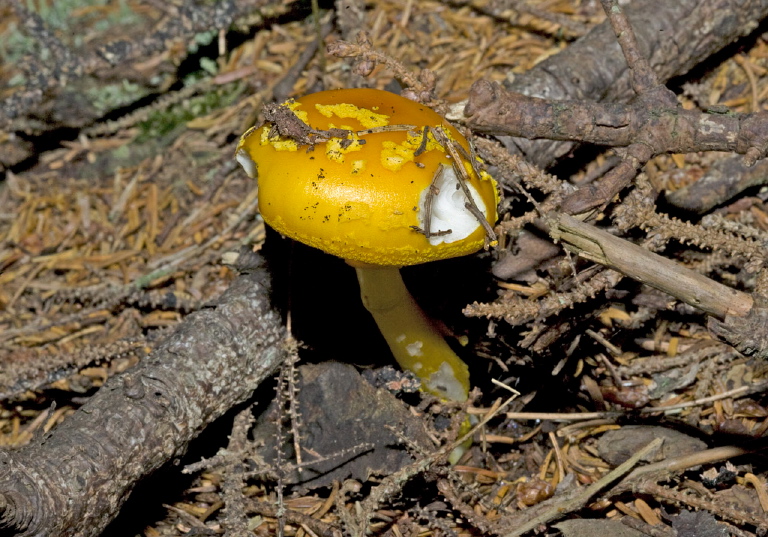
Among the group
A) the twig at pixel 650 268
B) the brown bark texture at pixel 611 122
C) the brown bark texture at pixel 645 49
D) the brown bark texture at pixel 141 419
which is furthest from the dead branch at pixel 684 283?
the brown bark texture at pixel 141 419

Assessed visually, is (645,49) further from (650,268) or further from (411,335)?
(411,335)

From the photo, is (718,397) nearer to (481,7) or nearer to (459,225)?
(459,225)

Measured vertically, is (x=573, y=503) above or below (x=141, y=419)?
below

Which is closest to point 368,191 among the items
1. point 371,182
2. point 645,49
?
point 371,182

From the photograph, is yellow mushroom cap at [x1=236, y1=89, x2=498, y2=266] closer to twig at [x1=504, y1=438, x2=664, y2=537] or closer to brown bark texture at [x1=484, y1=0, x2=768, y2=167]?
twig at [x1=504, y1=438, x2=664, y2=537]

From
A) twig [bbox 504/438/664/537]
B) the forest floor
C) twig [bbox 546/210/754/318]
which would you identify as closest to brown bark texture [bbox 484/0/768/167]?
the forest floor

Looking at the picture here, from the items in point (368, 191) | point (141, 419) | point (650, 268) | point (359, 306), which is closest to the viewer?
point (368, 191)

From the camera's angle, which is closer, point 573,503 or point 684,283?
point 684,283
